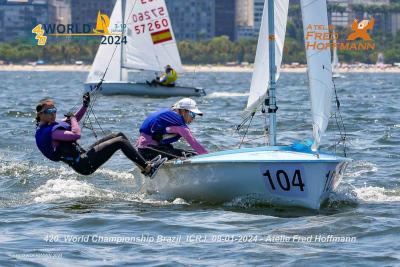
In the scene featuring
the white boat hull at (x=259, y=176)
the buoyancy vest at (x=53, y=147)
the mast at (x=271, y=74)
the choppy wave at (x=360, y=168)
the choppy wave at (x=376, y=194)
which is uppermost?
the mast at (x=271, y=74)

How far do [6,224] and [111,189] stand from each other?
2.70 metres

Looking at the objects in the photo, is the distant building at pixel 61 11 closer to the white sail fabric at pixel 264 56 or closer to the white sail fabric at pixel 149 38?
the white sail fabric at pixel 149 38

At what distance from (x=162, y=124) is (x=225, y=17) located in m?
143

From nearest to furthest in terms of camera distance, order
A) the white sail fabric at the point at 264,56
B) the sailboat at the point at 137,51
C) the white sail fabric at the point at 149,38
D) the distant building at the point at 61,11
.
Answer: the white sail fabric at the point at 264,56, the white sail fabric at the point at 149,38, the sailboat at the point at 137,51, the distant building at the point at 61,11

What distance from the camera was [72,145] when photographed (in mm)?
11125

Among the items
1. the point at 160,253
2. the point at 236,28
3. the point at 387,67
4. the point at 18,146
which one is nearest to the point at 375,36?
the point at 387,67

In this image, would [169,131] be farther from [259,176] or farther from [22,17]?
[22,17]

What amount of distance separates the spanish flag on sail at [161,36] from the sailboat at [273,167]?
20.1m

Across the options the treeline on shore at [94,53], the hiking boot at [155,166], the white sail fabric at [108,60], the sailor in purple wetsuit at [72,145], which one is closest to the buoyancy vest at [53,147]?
the sailor in purple wetsuit at [72,145]

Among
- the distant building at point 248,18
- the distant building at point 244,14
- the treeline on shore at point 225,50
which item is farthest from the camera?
the distant building at point 244,14

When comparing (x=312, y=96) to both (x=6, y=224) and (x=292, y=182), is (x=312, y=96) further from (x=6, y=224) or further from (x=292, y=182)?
(x=6, y=224)

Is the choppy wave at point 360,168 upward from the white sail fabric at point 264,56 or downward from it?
downward

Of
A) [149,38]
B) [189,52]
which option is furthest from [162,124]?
[189,52]

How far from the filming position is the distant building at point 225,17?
500 ft
